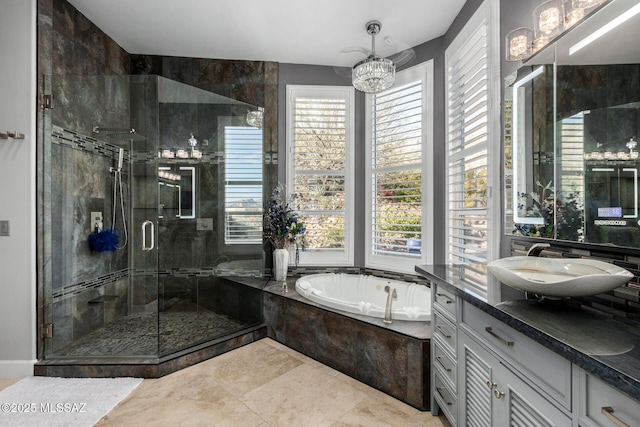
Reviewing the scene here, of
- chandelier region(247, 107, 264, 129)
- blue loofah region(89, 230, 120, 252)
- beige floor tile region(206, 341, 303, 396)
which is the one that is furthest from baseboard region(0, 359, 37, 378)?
chandelier region(247, 107, 264, 129)

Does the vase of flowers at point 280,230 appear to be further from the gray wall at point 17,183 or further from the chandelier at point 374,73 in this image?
the gray wall at point 17,183

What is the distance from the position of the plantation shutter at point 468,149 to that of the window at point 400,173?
10.9 inches

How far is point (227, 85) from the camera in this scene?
327 centimetres

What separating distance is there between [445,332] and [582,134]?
1.15m

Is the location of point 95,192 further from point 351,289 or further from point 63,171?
point 351,289

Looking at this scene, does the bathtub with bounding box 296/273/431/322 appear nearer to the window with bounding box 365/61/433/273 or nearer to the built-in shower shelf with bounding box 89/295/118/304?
the window with bounding box 365/61/433/273

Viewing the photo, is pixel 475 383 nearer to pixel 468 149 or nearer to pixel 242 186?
pixel 468 149

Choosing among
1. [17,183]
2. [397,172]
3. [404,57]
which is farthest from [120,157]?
[404,57]

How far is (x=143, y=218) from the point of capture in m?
2.54

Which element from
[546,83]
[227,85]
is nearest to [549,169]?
[546,83]

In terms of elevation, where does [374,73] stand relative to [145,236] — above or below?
above

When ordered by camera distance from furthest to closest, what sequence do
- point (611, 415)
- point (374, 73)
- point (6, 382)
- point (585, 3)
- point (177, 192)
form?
1. point (177, 192)
2. point (374, 73)
3. point (6, 382)
4. point (585, 3)
5. point (611, 415)

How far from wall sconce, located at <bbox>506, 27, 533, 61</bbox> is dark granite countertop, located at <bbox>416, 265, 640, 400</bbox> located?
1409 mm

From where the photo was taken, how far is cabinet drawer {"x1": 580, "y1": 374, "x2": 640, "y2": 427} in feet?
2.26
